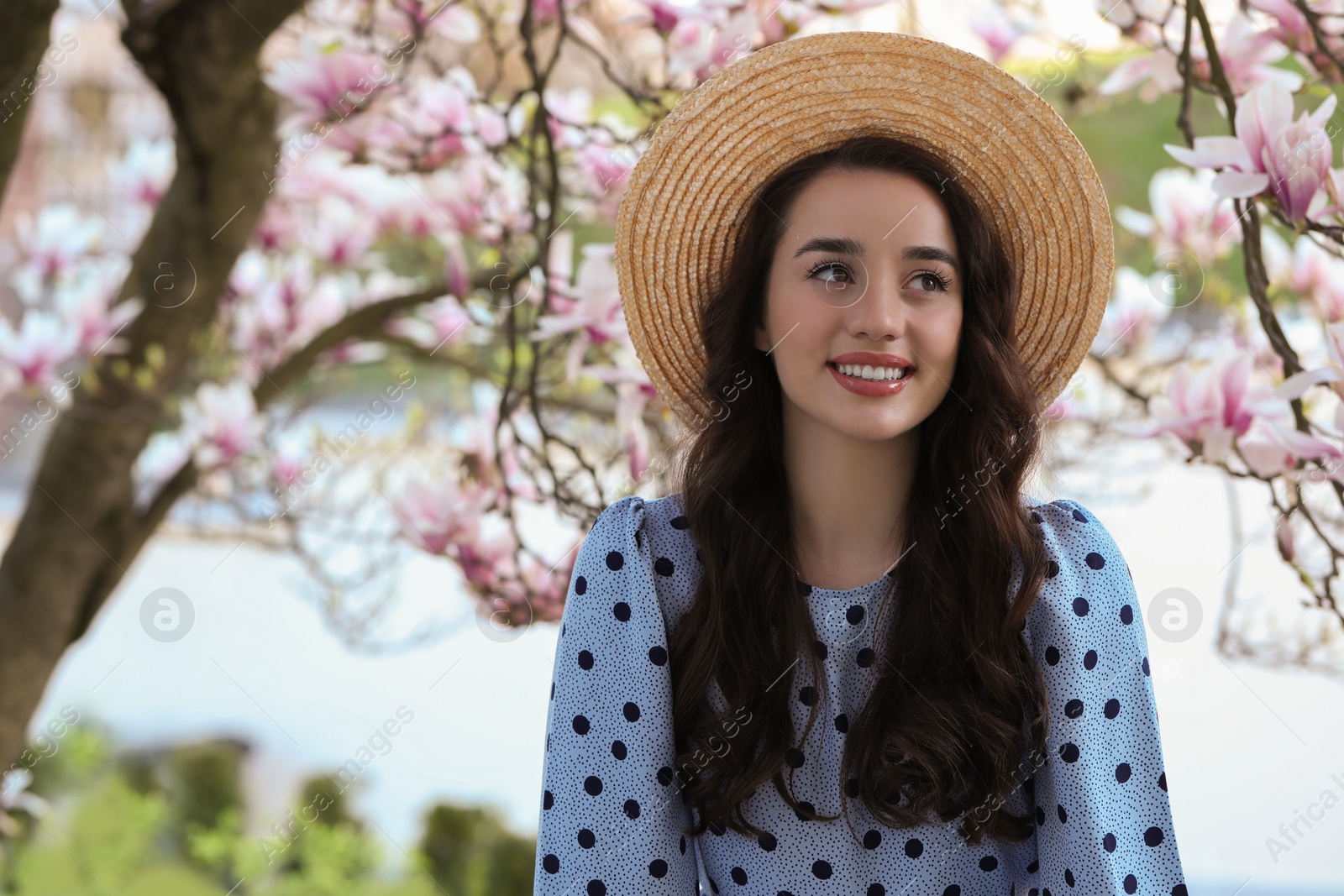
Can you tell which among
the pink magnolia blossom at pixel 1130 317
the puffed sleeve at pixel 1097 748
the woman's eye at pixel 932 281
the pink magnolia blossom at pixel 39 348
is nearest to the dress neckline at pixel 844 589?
the puffed sleeve at pixel 1097 748

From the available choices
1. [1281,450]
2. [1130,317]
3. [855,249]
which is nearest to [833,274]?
[855,249]

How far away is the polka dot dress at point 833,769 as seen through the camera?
916 millimetres

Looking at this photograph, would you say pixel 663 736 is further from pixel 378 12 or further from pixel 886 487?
pixel 378 12

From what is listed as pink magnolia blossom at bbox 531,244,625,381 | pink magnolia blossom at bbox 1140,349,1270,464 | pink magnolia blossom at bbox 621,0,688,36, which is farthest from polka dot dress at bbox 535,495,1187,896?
pink magnolia blossom at bbox 621,0,688,36

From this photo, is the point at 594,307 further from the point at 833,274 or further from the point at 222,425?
the point at 222,425

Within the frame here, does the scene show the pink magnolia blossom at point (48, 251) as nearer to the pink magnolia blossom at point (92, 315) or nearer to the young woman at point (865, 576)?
the pink magnolia blossom at point (92, 315)

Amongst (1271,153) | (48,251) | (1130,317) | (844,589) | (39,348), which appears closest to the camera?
(1271,153)

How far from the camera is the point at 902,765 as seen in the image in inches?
36.3

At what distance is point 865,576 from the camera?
3.25ft

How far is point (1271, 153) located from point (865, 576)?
0.45 m

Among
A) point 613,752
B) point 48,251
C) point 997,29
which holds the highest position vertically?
point 997,29

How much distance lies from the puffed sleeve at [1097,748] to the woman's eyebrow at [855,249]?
26cm

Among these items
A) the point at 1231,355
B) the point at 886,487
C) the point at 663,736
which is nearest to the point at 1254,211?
the point at 1231,355

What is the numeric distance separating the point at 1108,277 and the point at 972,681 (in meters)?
0.36
